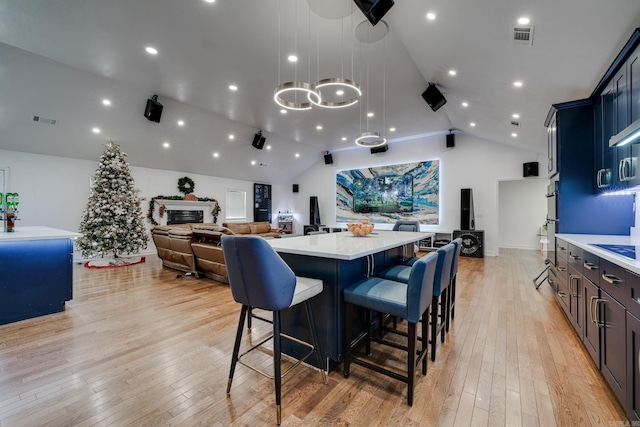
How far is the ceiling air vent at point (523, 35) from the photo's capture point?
7.75ft

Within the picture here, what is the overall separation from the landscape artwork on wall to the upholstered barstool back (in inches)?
296

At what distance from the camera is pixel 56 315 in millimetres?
3076

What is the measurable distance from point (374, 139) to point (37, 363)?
15.2 ft

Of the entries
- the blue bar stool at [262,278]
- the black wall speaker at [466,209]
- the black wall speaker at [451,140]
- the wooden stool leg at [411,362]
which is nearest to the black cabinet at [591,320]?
the wooden stool leg at [411,362]

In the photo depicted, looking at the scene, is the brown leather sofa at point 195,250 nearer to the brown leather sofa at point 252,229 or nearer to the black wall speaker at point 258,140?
the brown leather sofa at point 252,229

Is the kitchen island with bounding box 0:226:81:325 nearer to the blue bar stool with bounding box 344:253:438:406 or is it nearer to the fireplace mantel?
the blue bar stool with bounding box 344:253:438:406

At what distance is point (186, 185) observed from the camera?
837 cm

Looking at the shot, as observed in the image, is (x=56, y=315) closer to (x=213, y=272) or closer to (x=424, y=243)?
(x=213, y=272)

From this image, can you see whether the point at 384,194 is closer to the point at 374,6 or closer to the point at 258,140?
the point at 258,140

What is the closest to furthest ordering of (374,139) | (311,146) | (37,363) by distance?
1. (37,363)
2. (374,139)
3. (311,146)

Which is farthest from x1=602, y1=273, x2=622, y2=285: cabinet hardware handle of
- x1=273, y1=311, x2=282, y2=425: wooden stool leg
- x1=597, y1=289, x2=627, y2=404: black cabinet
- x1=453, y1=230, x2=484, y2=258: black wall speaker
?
x1=453, y1=230, x2=484, y2=258: black wall speaker

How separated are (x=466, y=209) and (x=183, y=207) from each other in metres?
8.27

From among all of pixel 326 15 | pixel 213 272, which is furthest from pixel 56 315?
pixel 326 15

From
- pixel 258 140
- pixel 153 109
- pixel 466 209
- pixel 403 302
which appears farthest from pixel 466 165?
pixel 153 109
